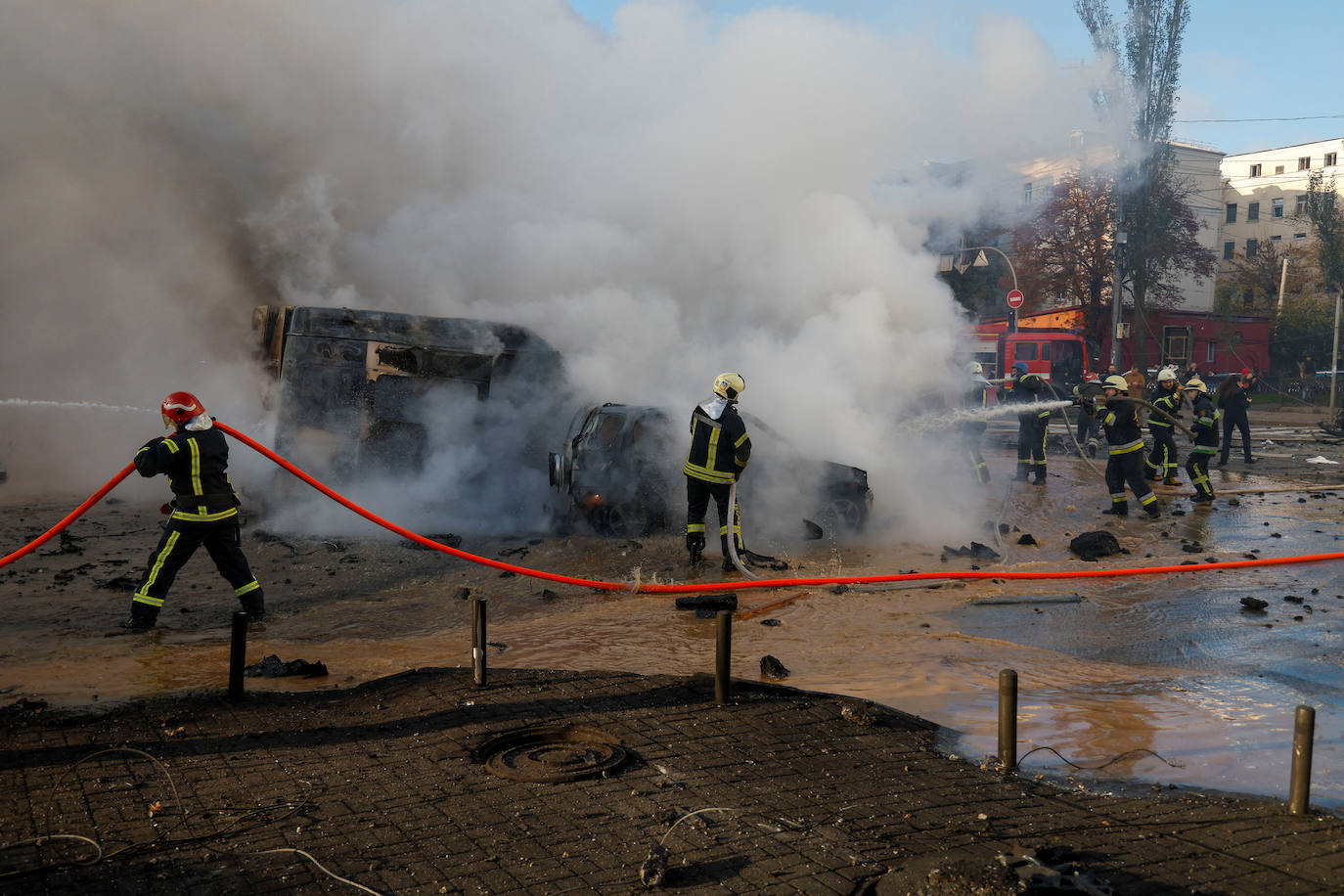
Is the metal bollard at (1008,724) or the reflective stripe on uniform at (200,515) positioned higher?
the reflective stripe on uniform at (200,515)

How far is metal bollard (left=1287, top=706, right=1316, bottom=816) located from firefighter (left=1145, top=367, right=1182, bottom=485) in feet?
34.6

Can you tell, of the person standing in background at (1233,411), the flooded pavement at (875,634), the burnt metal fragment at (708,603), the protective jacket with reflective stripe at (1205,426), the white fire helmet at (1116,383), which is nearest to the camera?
the flooded pavement at (875,634)

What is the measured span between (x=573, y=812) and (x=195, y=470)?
4339mm

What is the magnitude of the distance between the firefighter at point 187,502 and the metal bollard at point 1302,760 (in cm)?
627

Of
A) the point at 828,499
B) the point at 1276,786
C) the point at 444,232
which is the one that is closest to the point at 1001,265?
A: the point at 444,232

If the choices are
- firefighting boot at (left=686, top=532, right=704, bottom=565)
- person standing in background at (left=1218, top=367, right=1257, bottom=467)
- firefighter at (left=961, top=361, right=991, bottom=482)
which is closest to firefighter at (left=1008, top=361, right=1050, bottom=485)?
firefighter at (left=961, top=361, right=991, bottom=482)

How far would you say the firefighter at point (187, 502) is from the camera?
668 cm

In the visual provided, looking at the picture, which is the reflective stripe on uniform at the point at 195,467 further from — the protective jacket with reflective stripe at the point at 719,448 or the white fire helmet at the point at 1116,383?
the white fire helmet at the point at 1116,383

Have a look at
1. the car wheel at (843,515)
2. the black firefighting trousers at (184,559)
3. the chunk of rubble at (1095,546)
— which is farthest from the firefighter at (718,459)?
the black firefighting trousers at (184,559)

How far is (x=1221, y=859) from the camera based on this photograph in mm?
3295

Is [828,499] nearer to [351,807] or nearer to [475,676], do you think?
[475,676]

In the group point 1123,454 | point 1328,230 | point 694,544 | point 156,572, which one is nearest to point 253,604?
point 156,572

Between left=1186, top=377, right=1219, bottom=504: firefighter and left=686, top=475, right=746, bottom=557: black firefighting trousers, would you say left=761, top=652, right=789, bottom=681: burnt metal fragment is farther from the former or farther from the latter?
left=1186, top=377, right=1219, bottom=504: firefighter

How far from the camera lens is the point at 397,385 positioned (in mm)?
11141
